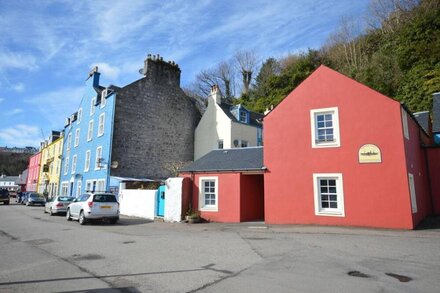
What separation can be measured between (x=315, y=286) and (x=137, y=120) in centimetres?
2614

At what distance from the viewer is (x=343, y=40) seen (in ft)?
133

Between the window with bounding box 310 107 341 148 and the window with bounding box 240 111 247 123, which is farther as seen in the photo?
the window with bounding box 240 111 247 123

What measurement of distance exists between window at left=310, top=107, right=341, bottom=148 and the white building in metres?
14.4

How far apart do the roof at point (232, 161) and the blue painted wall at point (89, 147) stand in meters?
11.2

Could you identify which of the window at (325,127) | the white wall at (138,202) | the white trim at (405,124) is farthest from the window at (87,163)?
the white trim at (405,124)

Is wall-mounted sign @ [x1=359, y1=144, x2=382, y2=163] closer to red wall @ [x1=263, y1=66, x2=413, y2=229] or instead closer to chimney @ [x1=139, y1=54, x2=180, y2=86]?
red wall @ [x1=263, y1=66, x2=413, y2=229]

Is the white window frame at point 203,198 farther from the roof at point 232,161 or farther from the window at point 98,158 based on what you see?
the window at point 98,158

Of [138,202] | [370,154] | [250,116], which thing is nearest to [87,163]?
[138,202]

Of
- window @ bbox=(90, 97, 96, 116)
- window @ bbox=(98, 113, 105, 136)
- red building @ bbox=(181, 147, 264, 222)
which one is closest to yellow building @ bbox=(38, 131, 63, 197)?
window @ bbox=(90, 97, 96, 116)

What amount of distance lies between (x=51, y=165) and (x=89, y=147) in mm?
18691

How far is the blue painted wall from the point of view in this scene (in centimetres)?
2802

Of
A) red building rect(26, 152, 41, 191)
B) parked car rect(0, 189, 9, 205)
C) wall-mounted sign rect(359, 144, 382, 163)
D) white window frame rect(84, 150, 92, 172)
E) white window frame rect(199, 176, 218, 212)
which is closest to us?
wall-mounted sign rect(359, 144, 382, 163)

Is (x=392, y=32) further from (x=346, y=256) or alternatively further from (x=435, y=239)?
(x=346, y=256)

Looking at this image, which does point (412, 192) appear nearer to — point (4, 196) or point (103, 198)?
point (103, 198)
